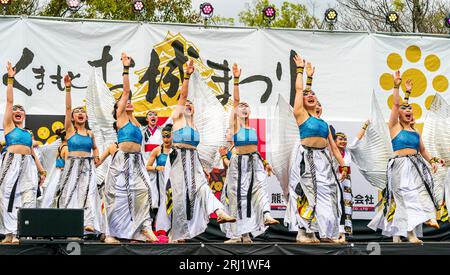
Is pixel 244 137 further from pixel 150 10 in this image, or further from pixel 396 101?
pixel 150 10

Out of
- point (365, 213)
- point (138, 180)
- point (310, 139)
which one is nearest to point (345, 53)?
point (365, 213)

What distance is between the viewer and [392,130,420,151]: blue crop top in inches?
435

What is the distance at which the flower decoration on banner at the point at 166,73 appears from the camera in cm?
1259

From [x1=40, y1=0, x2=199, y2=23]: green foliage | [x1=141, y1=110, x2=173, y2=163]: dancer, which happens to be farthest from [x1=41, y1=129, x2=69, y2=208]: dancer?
[x1=40, y1=0, x2=199, y2=23]: green foliage

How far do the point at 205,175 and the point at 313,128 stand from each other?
1335 millimetres

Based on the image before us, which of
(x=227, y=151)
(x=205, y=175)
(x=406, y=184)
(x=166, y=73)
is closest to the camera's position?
(x=205, y=175)

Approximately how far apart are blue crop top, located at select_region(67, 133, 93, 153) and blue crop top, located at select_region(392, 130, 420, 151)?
353 centimetres

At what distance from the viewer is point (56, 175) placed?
1202 centimetres

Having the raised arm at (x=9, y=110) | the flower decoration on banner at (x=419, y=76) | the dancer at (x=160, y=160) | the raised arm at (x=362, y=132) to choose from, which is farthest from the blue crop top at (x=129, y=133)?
the flower decoration on banner at (x=419, y=76)

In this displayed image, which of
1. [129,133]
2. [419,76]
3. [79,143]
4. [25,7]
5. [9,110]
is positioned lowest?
[79,143]

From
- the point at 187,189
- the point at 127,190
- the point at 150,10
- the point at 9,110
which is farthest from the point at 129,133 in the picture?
the point at 150,10

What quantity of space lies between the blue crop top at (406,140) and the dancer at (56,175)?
12.9 ft

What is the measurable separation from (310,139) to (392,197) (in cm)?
147

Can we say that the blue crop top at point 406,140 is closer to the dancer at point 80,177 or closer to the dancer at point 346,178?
the dancer at point 346,178
